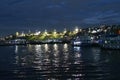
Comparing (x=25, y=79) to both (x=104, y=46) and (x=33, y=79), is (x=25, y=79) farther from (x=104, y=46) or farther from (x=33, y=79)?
(x=104, y=46)

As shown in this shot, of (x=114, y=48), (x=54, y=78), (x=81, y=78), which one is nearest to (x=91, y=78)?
(x=81, y=78)

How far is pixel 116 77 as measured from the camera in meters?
41.3

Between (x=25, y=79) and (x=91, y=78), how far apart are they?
6937 mm

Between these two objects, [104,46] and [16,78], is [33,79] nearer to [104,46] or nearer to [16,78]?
[16,78]

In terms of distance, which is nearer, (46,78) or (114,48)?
(46,78)

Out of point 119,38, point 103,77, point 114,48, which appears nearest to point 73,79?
point 103,77

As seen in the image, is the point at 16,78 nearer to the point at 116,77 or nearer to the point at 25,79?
the point at 25,79

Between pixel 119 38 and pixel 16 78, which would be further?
pixel 119 38

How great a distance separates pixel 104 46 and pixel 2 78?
109985 millimetres

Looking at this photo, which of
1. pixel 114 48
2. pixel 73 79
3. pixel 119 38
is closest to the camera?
pixel 73 79

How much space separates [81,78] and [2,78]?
844cm

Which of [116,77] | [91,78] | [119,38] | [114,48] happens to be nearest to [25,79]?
[91,78]

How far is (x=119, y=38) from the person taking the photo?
14412 cm

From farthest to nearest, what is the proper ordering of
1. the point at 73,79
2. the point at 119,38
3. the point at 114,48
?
the point at 119,38, the point at 114,48, the point at 73,79
